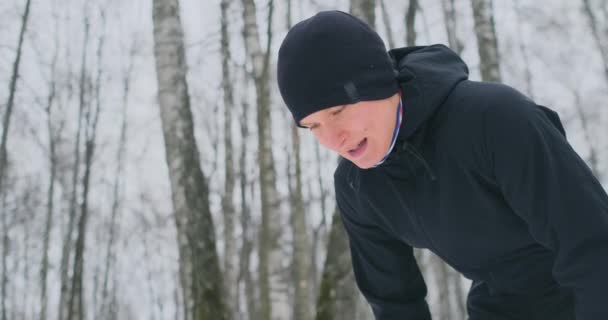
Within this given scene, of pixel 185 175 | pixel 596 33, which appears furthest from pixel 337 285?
pixel 596 33

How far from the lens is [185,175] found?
5.40 m

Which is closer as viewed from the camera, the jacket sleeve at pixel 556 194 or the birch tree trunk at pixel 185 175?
the jacket sleeve at pixel 556 194

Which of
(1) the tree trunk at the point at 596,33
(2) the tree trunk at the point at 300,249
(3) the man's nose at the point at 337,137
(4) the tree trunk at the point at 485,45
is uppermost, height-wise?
(1) the tree trunk at the point at 596,33

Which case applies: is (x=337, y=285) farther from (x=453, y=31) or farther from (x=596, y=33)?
(x=596, y=33)

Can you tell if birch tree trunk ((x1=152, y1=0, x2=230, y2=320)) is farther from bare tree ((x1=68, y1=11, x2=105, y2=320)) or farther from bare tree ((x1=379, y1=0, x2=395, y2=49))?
bare tree ((x1=379, y1=0, x2=395, y2=49))

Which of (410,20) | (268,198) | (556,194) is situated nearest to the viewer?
(556,194)

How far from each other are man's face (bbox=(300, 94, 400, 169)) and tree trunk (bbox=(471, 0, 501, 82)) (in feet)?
19.0

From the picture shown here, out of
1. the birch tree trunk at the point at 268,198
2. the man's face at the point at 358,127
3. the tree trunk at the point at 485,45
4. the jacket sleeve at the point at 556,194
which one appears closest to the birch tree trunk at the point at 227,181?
the birch tree trunk at the point at 268,198

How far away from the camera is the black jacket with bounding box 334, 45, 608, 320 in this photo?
116 cm

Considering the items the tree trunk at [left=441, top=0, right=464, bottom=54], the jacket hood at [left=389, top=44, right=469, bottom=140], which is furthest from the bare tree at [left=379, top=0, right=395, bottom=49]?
the jacket hood at [left=389, top=44, right=469, bottom=140]

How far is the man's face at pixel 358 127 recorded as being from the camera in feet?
4.70

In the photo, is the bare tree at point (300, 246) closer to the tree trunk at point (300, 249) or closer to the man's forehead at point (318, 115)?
the tree trunk at point (300, 249)

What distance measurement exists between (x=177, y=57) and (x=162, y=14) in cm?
53

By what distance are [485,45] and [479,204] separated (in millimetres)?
6125
